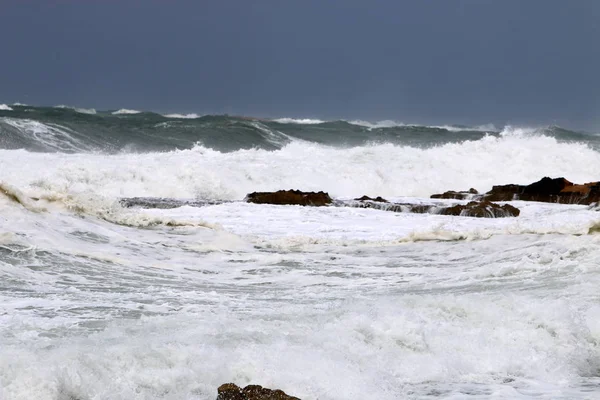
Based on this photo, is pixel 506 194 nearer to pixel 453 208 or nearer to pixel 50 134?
pixel 453 208

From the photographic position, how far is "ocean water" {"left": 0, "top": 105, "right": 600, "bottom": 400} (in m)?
4.15

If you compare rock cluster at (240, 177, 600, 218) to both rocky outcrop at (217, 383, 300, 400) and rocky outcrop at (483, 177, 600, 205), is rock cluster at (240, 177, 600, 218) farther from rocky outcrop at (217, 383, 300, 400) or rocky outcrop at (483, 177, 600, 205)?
rocky outcrop at (217, 383, 300, 400)

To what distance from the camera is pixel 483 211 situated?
1280 cm

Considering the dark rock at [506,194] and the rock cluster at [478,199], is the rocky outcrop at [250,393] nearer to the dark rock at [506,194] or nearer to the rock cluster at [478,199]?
the rock cluster at [478,199]

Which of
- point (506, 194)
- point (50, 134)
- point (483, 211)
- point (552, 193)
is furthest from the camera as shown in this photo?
point (50, 134)

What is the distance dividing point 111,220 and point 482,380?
6.38 metres

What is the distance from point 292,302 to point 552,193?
1018 centimetres

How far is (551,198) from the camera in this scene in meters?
15.2

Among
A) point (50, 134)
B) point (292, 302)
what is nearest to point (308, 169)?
point (50, 134)

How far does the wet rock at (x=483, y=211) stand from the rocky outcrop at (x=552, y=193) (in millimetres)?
2190

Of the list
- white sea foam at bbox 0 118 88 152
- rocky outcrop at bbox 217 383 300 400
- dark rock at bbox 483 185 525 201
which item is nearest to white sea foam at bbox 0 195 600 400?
rocky outcrop at bbox 217 383 300 400

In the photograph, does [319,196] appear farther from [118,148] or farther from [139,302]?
[118,148]

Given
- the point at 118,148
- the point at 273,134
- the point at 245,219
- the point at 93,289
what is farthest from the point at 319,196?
the point at 273,134

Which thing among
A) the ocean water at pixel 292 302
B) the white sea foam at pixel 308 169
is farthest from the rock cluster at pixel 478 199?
the white sea foam at pixel 308 169
